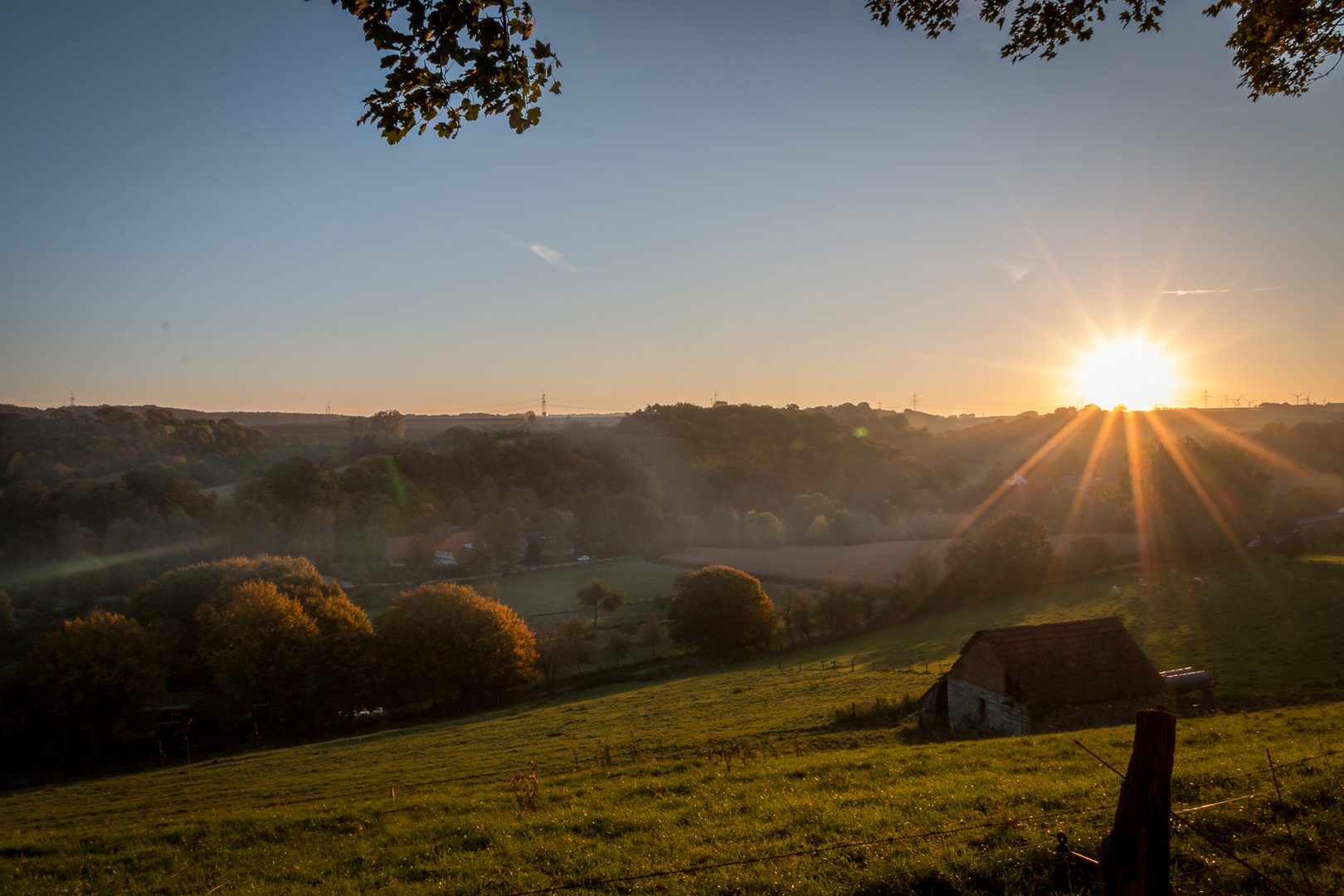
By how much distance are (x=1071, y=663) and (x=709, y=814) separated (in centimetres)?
1739

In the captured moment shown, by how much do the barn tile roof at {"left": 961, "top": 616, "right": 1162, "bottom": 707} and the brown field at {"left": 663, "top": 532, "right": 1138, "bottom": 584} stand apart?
32761 millimetres

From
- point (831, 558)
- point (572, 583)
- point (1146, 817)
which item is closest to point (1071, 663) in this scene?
point (1146, 817)

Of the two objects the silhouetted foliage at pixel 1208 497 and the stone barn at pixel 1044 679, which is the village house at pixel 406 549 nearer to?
the stone barn at pixel 1044 679

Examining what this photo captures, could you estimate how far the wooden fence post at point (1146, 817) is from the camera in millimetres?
3686

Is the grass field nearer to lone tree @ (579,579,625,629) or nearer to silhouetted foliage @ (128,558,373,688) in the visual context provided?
lone tree @ (579,579,625,629)

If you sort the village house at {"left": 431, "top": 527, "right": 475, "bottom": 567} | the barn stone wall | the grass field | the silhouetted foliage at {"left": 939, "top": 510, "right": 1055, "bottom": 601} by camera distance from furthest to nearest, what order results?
the village house at {"left": 431, "top": 527, "right": 475, "bottom": 567}
the grass field
the silhouetted foliage at {"left": 939, "top": 510, "right": 1055, "bottom": 601}
the barn stone wall

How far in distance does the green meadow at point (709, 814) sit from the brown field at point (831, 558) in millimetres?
39688

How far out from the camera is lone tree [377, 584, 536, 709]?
125 ft

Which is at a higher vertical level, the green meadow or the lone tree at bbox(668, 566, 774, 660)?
the green meadow

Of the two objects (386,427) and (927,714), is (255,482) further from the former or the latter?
(927,714)

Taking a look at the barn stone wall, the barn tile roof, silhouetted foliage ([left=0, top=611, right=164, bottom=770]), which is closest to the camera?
the barn stone wall

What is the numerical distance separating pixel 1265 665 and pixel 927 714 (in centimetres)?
1500

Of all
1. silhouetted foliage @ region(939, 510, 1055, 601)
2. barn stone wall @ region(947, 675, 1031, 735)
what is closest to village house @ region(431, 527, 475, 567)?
silhouetted foliage @ region(939, 510, 1055, 601)

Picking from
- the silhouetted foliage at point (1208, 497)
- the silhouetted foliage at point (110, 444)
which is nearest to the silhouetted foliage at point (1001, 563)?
the silhouetted foliage at point (1208, 497)
